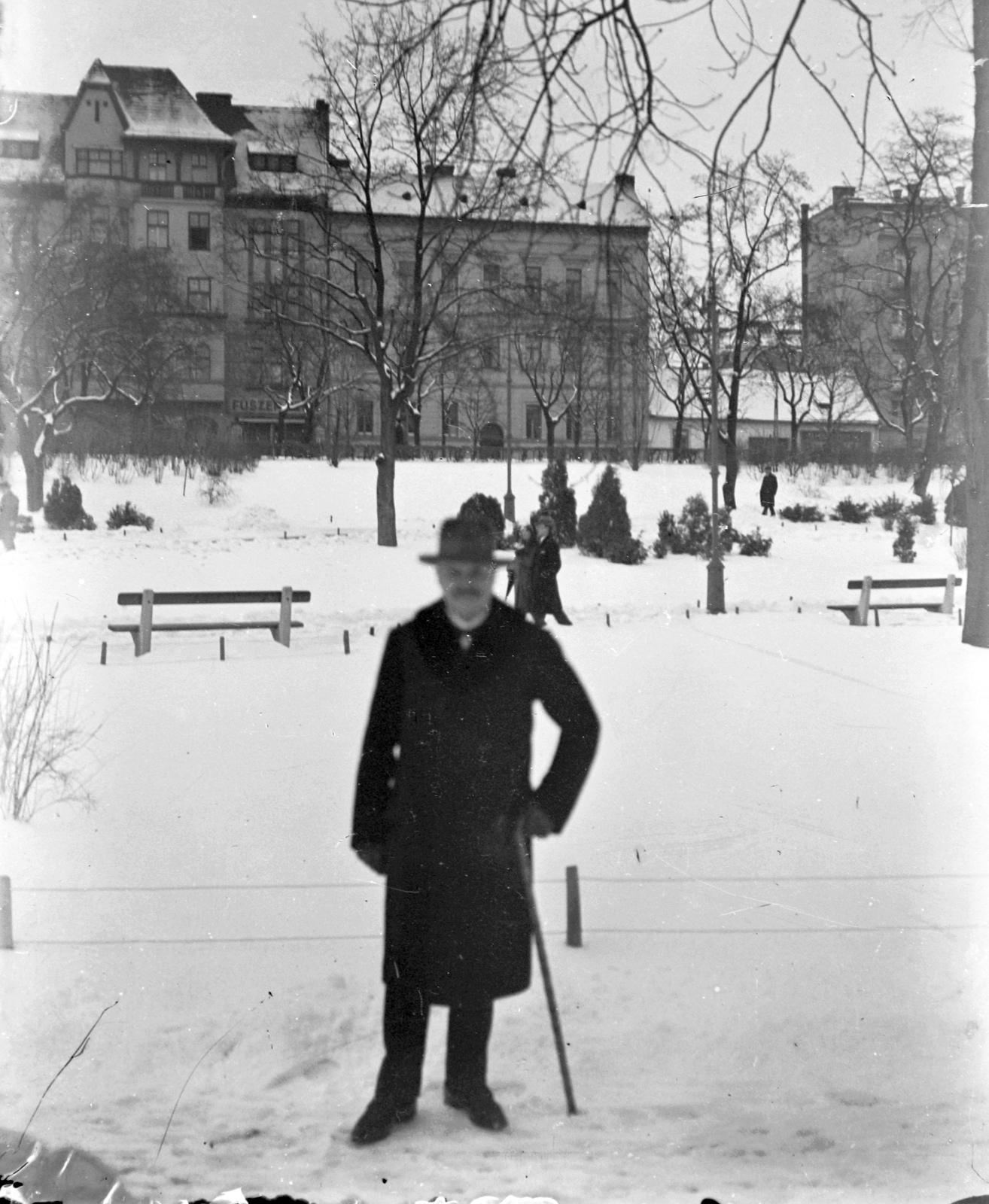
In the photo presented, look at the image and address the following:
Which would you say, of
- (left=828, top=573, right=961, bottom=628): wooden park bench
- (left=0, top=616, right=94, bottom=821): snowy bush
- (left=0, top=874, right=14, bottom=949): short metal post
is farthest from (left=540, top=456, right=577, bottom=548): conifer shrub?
(left=0, top=874, right=14, bottom=949): short metal post

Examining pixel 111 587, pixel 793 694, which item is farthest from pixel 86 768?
pixel 793 694

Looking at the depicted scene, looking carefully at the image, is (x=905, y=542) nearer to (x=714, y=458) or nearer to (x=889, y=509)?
(x=889, y=509)

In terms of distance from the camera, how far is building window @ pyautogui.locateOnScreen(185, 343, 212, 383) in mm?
2156

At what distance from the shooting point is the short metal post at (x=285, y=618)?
2.33 meters

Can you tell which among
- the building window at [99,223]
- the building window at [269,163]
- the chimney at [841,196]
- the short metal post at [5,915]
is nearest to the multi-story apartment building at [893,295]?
the chimney at [841,196]

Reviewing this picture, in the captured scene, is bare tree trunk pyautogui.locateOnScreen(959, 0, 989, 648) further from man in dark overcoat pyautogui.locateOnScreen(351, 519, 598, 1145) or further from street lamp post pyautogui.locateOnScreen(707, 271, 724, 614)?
man in dark overcoat pyautogui.locateOnScreen(351, 519, 598, 1145)

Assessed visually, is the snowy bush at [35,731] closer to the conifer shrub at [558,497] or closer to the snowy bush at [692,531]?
the conifer shrub at [558,497]

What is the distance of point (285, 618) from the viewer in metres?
2.35

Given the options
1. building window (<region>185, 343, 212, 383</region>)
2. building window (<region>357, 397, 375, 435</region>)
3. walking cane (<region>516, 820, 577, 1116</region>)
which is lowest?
walking cane (<region>516, 820, 577, 1116</region>)

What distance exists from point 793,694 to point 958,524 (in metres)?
0.59

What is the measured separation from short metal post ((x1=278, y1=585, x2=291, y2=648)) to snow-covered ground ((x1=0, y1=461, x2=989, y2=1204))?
0.10ft

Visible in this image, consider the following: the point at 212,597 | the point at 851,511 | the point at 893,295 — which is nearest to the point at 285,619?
the point at 212,597

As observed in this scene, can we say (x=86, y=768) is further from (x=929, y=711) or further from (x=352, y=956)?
(x=929, y=711)

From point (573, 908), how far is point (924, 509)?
1.32 m
